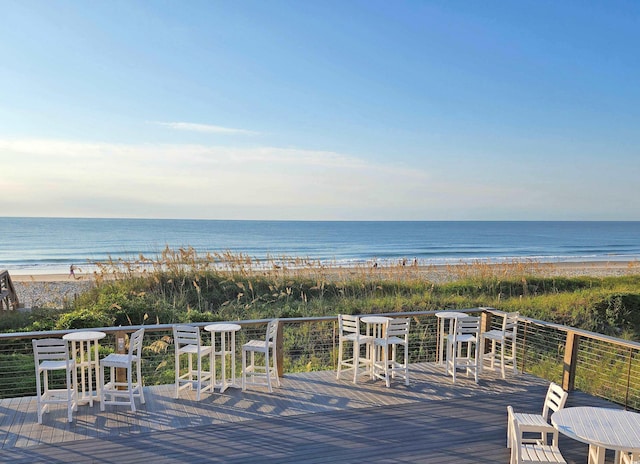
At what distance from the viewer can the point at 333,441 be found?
13.7 feet

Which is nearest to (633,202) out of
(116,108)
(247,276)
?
(247,276)

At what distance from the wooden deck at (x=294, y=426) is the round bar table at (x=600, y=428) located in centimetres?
85

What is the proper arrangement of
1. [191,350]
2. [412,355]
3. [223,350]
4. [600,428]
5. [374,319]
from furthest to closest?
[412,355], [374,319], [223,350], [191,350], [600,428]

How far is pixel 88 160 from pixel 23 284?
907cm

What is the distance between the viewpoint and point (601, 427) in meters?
3.06

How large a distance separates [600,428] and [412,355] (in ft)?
18.1

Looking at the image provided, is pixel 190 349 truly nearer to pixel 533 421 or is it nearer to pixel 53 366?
pixel 53 366

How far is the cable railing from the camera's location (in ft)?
19.2

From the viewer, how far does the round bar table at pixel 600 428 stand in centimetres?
281

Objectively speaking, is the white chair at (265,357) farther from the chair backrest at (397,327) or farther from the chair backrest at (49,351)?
the chair backrest at (49,351)

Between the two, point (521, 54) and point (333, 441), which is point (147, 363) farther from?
point (521, 54)

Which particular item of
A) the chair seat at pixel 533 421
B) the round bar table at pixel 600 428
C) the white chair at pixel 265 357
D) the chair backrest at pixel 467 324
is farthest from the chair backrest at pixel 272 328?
the round bar table at pixel 600 428

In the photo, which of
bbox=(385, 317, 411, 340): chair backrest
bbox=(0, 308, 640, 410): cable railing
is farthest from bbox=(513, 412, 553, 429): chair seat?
bbox=(385, 317, 411, 340): chair backrest

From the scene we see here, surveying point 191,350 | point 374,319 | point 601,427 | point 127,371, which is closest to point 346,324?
point 374,319
